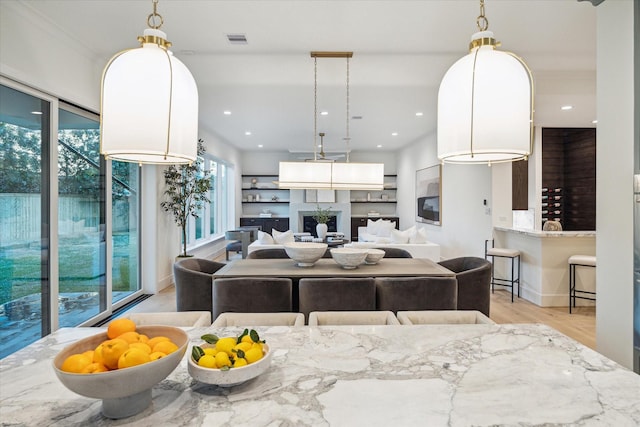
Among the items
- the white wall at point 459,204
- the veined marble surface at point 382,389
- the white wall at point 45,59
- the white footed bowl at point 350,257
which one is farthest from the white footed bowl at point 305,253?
the white wall at point 459,204

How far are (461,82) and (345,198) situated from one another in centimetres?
874

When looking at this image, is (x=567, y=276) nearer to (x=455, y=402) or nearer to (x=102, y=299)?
(x=455, y=402)

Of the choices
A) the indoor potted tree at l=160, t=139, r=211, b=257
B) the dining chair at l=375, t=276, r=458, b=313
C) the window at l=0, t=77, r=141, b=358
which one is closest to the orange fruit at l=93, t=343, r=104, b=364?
the dining chair at l=375, t=276, r=458, b=313

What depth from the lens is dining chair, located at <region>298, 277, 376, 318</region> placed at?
2.48 metres

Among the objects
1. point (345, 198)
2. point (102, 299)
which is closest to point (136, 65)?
point (102, 299)

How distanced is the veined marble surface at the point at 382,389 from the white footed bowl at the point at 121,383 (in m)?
0.03

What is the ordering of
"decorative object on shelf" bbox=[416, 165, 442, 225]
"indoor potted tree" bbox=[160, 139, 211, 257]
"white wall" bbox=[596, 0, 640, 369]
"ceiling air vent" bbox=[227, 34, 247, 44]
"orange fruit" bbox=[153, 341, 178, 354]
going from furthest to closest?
1. "decorative object on shelf" bbox=[416, 165, 442, 225]
2. "indoor potted tree" bbox=[160, 139, 211, 257]
3. "ceiling air vent" bbox=[227, 34, 247, 44]
4. "white wall" bbox=[596, 0, 640, 369]
5. "orange fruit" bbox=[153, 341, 178, 354]

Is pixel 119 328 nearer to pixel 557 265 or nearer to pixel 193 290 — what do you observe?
pixel 193 290

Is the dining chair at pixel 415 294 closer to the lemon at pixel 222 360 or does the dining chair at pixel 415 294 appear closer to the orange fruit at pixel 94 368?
the lemon at pixel 222 360

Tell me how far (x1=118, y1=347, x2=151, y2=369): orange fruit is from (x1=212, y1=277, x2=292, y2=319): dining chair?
161 cm

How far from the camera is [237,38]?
3123 mm

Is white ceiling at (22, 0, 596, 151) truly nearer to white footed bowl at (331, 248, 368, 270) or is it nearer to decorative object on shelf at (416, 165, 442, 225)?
white footed bowl at (331, 248, 368, 270)

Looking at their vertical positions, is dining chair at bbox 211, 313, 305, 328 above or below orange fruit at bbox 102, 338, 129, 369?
below

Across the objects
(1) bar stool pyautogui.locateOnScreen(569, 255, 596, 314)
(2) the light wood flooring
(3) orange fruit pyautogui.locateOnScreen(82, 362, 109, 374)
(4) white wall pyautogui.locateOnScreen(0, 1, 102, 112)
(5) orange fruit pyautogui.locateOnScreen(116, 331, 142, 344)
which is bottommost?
(2) the light wood flooring
